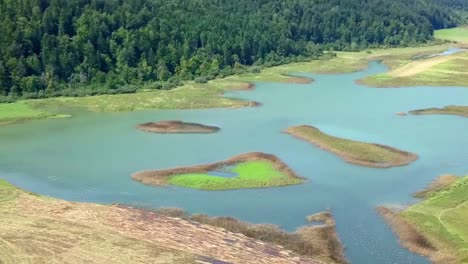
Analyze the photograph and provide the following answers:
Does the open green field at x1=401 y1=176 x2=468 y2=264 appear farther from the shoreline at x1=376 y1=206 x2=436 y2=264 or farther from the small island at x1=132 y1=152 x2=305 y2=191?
the small island at x1=132 y1=152 x2=305 y2=191

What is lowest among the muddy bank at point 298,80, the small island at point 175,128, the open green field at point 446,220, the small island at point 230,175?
the muddy bank at point 298,80

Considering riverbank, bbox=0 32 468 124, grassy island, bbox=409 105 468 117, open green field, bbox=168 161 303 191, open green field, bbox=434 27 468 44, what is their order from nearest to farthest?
open green field, bbox=168 161 303 191
grassy island, bbox=409 105 468 117
riverbank, bbox=0 32 468 124
open green field, bbox=434 27 468 44

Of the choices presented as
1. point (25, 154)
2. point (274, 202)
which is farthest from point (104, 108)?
point (274, 202)

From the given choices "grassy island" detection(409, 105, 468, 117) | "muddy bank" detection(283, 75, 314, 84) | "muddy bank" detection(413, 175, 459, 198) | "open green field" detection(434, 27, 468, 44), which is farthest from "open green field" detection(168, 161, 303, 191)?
"open green field" detection(434, 27, 468, 44)

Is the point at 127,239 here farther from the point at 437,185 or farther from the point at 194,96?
the point at 194,96

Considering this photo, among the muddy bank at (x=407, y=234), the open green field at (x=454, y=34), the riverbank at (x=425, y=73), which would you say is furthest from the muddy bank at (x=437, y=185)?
the open green field at (x=454, y=34)

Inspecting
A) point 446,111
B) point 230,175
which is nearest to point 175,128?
point 230,175

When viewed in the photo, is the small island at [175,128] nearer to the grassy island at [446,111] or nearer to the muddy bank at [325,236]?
the muddy bank at [325,236]
